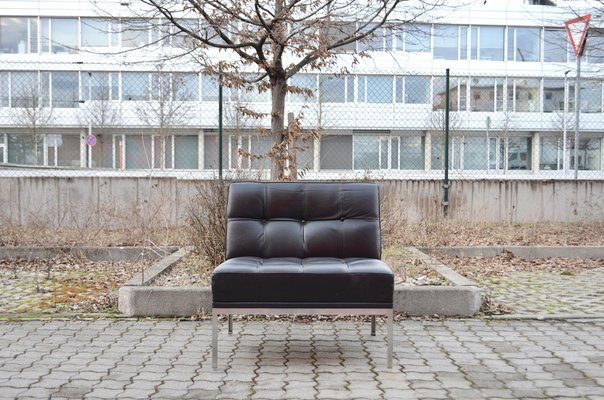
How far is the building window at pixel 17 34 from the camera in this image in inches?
1464

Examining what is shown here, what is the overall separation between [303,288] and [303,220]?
43.1 inches

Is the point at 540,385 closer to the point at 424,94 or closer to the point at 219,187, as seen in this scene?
the point at 219,187

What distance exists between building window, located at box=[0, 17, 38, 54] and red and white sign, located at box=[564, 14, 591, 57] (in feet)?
107

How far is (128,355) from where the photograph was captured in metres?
4.78

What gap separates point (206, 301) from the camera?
5.98 meters

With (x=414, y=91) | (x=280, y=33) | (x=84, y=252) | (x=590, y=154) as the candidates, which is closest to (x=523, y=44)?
(x=414, y=91)

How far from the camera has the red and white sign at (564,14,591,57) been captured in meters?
11.7

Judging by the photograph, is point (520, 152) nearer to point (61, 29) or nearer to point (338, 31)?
point (338, 31)

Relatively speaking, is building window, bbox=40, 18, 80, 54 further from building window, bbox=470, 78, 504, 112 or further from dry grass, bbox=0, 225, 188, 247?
dry grass, bbox=0, 225, 188, 247

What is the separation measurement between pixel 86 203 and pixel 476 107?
26129 mm

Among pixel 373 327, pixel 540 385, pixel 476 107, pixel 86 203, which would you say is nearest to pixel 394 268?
pixel 373 327

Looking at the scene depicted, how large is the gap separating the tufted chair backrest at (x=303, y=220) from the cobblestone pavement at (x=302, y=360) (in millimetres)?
726

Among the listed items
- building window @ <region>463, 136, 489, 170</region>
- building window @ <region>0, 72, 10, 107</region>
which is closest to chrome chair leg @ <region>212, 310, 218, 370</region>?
building window @ <region>463, 136, 489, 170</region>

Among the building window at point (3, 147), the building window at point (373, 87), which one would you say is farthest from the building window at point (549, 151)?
the building window at point (3, 147)
